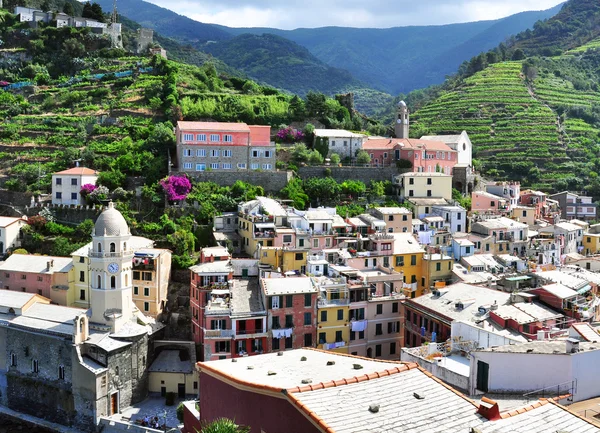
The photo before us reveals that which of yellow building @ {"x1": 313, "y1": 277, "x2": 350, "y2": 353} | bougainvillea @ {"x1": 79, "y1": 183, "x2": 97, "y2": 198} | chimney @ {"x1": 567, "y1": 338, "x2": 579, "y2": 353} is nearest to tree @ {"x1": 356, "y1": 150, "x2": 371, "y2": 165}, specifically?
bougainvillea @ {"x1": 79, "y1": 183, "x2": 97, "y2": 198}

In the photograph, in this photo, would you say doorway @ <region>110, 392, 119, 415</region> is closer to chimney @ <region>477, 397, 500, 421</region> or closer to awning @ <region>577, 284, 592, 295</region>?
awning @ <region>577, 284, 592, 295</region>

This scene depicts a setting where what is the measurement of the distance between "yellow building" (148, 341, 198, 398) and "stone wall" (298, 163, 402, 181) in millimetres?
22483

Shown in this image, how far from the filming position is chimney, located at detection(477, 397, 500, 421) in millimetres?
15742

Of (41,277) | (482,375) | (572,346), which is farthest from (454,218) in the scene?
(572,346)

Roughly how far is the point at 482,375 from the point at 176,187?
34.6m

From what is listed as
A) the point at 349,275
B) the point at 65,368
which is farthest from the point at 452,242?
the point at 65,368

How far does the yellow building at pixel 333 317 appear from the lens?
40.7 meters

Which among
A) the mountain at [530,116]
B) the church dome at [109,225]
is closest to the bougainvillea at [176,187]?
the church dome at [109,225]

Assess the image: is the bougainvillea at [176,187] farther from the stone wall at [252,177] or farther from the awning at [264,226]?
the awning at [264,226]

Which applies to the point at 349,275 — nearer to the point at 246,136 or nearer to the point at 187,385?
the point at 187,385

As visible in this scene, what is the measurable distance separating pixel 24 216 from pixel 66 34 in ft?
129

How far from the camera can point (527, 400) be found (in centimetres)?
2128

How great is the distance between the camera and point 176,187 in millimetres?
53281

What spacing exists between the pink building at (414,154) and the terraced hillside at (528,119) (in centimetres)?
1557
